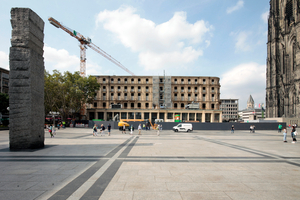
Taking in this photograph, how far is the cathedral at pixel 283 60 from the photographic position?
65688 millimetres

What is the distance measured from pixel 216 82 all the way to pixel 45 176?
72047mm

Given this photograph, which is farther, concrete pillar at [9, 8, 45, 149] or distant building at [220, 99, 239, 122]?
distant building at [220, 99, 239, 122]

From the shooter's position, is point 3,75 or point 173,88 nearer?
point 3,75

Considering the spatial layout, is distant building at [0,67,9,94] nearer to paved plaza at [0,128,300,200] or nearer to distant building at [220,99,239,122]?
paved plaza at [0,128,300,200]

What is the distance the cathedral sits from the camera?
216ft

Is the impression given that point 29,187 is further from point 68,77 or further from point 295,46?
point 295,46

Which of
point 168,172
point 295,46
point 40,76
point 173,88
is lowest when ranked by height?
point 168,172

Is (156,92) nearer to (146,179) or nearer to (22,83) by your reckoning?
(22,83)

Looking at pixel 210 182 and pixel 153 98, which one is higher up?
pixel 153 98

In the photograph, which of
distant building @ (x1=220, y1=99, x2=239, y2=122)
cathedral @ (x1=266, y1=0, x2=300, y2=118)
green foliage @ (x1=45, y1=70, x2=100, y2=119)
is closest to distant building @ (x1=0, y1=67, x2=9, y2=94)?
green foliage @ (x1=45, y1=70, x2=100, y2=119)

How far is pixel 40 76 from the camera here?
12.8m

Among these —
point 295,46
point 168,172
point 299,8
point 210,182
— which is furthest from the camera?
point 295,46

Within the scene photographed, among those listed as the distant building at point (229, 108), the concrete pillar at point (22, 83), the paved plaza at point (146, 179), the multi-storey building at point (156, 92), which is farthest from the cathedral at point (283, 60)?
the concrete pillar at point (22, 83)

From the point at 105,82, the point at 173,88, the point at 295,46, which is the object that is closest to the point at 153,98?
the point at 173,88
